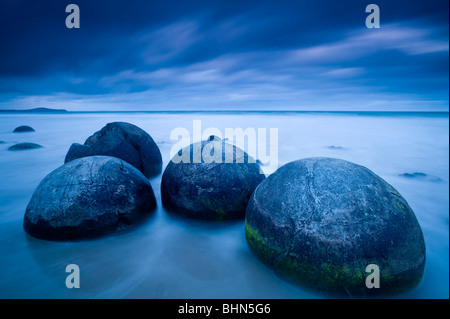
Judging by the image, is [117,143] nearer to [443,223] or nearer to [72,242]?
[72,242]

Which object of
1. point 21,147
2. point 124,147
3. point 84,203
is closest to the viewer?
point 84,203

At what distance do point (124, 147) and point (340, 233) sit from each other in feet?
17.7

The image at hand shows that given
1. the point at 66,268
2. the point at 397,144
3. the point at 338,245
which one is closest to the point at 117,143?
the point at 66,268

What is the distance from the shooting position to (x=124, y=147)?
6359 mm

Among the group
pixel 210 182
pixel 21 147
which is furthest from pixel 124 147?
pixel 21 147

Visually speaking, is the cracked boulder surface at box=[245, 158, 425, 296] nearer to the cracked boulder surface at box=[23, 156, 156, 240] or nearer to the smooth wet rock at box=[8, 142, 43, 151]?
the cracked boulder surface at box=[23, 156, 156, 240]

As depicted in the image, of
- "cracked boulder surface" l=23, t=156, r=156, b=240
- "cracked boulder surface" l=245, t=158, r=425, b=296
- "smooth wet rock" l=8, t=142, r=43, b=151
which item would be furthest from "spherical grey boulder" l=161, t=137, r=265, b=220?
"smooth wet rock" l=8, t=142, r=43, b=151

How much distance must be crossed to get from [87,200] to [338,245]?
134 inches

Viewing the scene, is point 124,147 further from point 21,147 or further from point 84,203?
point 21,147

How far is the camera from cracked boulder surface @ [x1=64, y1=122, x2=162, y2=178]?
20.3ft

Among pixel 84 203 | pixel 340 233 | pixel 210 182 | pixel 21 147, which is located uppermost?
pixel 21 147

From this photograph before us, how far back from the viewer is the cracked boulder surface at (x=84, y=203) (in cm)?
369
